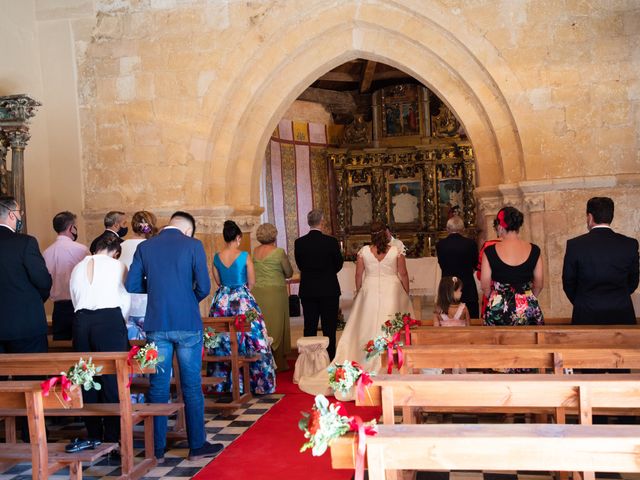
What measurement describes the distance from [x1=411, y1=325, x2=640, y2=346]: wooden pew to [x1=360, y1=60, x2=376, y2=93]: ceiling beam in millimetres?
9190

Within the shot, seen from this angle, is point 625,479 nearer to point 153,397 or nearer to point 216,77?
point 153,397

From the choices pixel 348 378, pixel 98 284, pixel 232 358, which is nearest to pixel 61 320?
pixel 232 358

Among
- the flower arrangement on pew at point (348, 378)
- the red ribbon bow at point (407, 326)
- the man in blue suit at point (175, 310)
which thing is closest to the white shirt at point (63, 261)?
the man in blue suit at point (175, 310)

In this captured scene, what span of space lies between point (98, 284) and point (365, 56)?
506 cm

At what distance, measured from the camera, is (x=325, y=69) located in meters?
8.98

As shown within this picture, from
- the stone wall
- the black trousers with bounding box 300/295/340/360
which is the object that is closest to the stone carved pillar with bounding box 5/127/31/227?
the stone wall

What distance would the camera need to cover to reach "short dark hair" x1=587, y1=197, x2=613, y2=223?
16.5 feet

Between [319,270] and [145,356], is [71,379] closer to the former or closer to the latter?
[145,356]

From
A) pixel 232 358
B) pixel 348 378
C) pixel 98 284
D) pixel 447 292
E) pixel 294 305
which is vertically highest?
pixel 98 284

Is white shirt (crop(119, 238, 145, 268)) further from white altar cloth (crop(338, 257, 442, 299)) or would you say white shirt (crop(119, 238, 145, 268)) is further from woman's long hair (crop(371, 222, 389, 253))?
white altar cloth (crop(338, 257, 442, 299))

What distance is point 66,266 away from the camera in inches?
235

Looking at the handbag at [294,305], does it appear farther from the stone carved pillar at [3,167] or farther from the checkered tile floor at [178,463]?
the checkered tile floor at [178,463]

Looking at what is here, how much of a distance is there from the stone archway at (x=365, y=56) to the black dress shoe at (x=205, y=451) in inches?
167

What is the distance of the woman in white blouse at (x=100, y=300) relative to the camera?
470 cm
